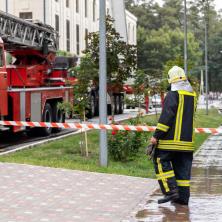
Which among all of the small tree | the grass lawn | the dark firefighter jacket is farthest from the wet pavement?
the small tree

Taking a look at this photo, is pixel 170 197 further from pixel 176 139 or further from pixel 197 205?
pixel 176 139

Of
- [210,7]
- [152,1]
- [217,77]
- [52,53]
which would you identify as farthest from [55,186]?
[210,7]

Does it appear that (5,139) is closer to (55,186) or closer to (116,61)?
(116,61)

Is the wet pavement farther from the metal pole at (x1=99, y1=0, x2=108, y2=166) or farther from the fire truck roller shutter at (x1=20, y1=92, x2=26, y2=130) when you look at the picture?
the fire truck roller shutter at (x1=20, y1=92, x2=26, y2=130)

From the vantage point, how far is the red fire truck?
60.8ft

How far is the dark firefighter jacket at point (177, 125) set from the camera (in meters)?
9.03

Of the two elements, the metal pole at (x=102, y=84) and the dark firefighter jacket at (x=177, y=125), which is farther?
the metal pole at (x=102, y=84)

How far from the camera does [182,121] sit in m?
9.11

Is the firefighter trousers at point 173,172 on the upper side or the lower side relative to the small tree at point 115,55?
lower

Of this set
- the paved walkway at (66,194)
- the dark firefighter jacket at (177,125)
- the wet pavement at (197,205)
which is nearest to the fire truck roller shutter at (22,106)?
the paved walkway at (66,194)

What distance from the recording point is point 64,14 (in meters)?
56.8

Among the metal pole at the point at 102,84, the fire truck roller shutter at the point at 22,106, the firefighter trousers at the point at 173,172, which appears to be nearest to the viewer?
the firefighter trousers at the point at 173,172

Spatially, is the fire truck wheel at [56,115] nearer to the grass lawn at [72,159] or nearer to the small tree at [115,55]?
the small tree at [115,55]

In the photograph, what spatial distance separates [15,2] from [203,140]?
3419cm
